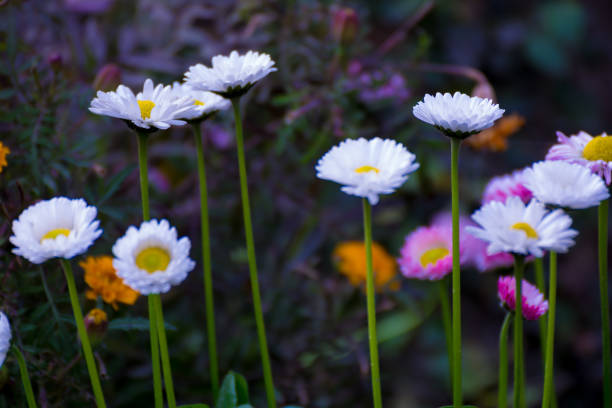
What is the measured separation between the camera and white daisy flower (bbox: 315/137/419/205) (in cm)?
41

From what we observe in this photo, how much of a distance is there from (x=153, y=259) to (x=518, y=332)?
9.7 inches

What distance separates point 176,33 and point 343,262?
393mm

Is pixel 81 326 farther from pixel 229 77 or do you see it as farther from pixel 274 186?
pixel 274 186

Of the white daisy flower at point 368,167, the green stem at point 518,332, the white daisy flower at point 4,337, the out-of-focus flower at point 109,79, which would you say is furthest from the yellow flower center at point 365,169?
the out-of-focus flower at point 109,79

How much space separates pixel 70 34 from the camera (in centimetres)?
95

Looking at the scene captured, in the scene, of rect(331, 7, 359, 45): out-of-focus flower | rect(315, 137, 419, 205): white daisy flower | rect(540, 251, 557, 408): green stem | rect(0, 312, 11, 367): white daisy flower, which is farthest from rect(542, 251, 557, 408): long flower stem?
rect(331, 7, 359, 45): out-of-focus flower

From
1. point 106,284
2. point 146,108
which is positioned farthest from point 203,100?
point 106,284

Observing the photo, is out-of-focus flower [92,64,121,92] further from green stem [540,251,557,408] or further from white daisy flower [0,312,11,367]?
green stem [540,251,557,408]

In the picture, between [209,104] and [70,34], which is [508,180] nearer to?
[209,104]

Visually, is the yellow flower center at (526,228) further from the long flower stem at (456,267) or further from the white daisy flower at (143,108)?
the white daisy flower at (143,108)

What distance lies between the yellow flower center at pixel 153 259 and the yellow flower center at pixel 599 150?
307 mm

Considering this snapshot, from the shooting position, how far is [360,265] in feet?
2.85

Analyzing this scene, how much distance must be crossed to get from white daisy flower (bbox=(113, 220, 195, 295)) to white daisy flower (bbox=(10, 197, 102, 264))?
2 centimetres

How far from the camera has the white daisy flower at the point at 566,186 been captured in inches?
16.3
